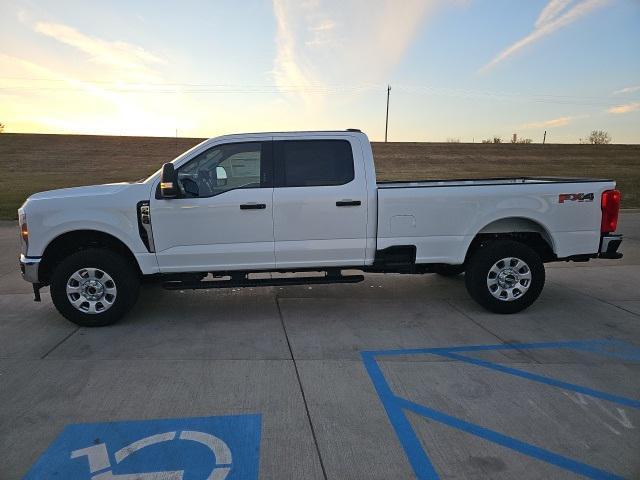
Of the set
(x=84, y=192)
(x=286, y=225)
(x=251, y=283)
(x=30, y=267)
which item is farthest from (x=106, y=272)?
(x=286, y=225)

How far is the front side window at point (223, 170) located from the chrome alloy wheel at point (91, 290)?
51.1 inches

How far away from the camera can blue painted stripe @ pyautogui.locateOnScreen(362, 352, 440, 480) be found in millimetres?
2674

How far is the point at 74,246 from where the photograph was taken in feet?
16.9

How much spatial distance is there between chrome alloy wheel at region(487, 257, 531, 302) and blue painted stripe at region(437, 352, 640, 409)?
1.41m

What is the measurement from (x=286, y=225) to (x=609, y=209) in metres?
3.62

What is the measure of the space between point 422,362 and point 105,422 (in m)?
2.55

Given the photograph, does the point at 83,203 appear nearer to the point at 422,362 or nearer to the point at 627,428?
the point at 422,362

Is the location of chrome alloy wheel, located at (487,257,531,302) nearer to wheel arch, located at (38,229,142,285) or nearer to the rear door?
the rear door

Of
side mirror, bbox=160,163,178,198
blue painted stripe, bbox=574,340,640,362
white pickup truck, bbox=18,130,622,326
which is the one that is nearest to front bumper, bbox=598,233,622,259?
white pickup truck, bbox=18,130,622,326

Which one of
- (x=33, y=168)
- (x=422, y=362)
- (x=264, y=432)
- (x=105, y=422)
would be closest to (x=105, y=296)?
(x=105, y=422)

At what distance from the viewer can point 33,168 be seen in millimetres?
31094

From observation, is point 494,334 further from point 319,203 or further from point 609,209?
point 319,203

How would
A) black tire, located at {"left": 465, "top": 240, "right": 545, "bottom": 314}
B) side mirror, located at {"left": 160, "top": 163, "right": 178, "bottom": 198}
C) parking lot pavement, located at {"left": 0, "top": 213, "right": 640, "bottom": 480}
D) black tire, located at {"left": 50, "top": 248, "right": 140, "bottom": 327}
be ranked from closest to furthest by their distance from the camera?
parking lot pavement, located at {"left": 0, "top": 213, "right": 640, "bottom": 480} → side mirror, located at {"left": 160, "top": 163, "right": 178, "bottom": 198} → black tire, located at {"left": 50, "top": 248, "right": 140, "bottom": 327} → black tire, located at {"left": 465, "top": 240, "right": 545, "bottom": 314}

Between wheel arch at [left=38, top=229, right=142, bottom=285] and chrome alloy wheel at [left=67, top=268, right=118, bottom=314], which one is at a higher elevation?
wheel arch at [left=38, top=229, right=142, bottom=285]
